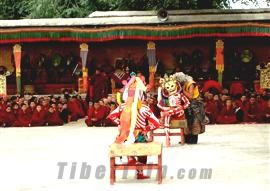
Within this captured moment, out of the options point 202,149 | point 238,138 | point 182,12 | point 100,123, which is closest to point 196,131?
point 202,149

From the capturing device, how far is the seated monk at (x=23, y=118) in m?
20.6

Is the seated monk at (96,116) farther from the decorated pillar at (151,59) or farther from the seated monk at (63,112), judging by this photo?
the decorated pillar at (151,59)

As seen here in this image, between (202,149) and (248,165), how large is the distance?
2.24 m

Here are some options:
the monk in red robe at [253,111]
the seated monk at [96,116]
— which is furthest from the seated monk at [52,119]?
the monk in red robe at [253,111]

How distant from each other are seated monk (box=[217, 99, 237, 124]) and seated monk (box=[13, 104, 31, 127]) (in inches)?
214

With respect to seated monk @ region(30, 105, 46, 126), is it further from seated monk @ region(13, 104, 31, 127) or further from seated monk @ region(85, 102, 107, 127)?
seated monk @ region(85, 102, 107, 127)

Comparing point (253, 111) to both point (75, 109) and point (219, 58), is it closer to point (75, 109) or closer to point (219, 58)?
point (219, 58)

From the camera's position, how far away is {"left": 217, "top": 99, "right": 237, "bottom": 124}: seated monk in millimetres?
19844

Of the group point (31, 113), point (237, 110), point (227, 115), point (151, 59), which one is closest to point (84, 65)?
point (151, 59)

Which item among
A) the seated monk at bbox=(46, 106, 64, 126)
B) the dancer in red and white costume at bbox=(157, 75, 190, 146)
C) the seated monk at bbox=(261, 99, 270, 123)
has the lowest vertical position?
the seated monk at bbox=(46, 106, 64, 126)

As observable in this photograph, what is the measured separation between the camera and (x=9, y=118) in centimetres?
2073

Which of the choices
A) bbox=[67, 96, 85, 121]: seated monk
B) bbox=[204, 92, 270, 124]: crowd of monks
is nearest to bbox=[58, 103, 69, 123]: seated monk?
bbox=[67, 96, 85, 121]: seated monk

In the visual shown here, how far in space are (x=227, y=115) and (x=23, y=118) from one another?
5.82 m

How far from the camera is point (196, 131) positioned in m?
14.5
